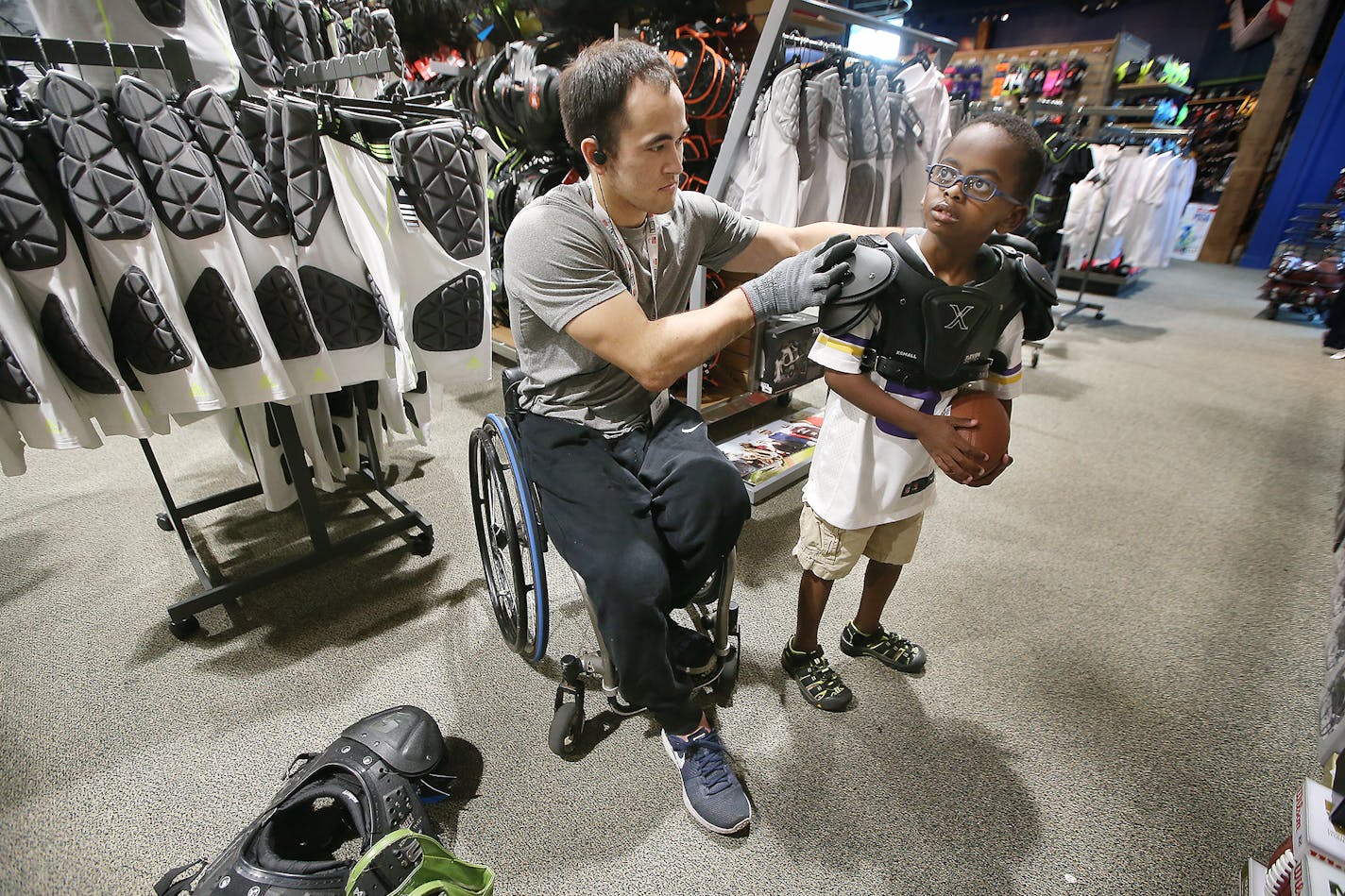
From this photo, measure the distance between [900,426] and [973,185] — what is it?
0.43 m

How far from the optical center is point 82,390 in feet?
4.13

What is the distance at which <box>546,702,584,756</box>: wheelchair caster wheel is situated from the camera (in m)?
1.41

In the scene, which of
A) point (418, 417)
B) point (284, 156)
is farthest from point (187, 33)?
→ point (418, 417)

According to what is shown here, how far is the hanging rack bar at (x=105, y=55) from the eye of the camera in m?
1.12

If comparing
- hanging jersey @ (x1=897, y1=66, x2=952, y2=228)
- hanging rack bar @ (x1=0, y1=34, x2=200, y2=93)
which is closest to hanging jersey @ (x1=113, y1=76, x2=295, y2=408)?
hanging rack bar @ (x1=0, y1=34, x2=200, y2=93)

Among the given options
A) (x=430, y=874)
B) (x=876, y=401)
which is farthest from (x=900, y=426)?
(x=430, y=874)

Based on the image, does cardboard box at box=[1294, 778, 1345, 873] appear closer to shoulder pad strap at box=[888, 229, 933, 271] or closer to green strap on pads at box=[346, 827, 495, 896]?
shoulder pad strap at box=[888, 229, 933, 271]

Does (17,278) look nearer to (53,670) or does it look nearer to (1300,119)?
(53,670)

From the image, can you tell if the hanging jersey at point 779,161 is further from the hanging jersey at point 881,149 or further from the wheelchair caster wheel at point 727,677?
the wheelchair caster wheel at point 727,677

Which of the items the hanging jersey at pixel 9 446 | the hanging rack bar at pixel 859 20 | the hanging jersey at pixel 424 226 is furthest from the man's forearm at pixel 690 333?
the hanging rack bar at pixel 859 20

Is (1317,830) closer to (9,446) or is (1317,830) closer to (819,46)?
(9,446)

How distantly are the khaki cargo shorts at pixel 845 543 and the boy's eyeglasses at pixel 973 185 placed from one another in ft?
2.25

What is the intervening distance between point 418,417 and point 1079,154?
4827 millimetres

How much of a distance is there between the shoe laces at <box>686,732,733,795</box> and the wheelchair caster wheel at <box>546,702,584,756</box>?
281 millimetres
